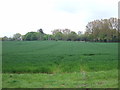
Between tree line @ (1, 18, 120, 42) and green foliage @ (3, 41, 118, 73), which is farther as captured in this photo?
tree line @ (1, 18, 120, 42)

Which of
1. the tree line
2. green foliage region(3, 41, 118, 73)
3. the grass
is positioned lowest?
green foliage region(3, 41, 118, 73)

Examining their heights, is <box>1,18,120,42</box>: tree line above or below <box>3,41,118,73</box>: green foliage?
above

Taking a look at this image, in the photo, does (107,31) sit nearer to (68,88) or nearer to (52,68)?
(52,68)

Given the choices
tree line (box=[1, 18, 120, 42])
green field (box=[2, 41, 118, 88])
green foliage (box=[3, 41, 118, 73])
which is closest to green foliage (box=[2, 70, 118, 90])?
green field (box=[2, 41, 118, 88])

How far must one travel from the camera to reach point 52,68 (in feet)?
40.2

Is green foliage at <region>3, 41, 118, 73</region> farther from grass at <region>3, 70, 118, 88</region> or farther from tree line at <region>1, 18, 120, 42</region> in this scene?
tree line at <region>1, 18, 120, 42</region>

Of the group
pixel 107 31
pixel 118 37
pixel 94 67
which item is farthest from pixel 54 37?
pixel 94 67

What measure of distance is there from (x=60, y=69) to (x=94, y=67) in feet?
7.86

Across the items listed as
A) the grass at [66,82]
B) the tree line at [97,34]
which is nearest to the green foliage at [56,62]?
the grass at [66,82]


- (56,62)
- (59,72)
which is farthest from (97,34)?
(59,72)

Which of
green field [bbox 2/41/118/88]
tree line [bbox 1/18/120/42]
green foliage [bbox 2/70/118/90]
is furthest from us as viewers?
tree line [bbox 1/18/120/42]

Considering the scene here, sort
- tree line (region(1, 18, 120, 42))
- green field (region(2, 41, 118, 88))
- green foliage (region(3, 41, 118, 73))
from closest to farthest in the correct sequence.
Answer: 1. green field (region(2, 41, 118, 88))
2. green foliage (region(3, 41, 118, 73))
3. tree line (region(1, 18, 120, 42))

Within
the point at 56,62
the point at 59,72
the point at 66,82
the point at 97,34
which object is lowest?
the point at 59,72

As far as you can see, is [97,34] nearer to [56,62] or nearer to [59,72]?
[56,62]
